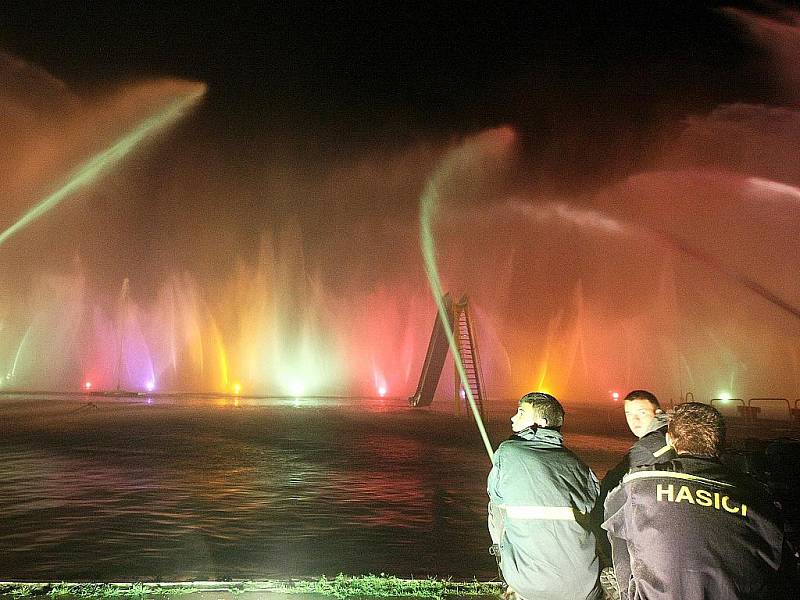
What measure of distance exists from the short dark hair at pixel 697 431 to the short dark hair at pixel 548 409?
3.13 ft

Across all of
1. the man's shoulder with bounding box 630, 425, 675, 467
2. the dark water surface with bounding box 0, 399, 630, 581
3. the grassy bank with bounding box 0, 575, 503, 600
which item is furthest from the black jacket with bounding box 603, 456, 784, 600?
the dark water surface with bounding box 0, 399, 630, 581

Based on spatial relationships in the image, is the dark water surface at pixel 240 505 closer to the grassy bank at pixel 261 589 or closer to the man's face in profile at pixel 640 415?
the grassy bank at pixel 261 589

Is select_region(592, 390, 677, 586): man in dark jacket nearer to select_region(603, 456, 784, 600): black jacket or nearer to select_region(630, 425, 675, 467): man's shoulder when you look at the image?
select_region(630, 425, 675, 467): man's shoulder

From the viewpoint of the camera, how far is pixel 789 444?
5430mm

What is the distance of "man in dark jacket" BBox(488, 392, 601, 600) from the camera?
380 cm

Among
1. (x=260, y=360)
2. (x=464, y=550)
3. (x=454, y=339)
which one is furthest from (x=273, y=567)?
(x=260, y=360)

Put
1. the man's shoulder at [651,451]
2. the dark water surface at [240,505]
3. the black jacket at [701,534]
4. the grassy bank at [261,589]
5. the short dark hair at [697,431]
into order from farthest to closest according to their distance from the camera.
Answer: the dark water surface at [240,505] → the grassy bank at [261,589] → the man's shoulder at [651,451] → the short dark hair at [697,431] → the black jacket at [701,534]

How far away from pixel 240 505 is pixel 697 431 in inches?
363

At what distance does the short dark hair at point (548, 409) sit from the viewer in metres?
4.07

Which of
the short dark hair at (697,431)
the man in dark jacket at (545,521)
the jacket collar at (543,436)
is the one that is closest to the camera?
the short dark hair at (697,431)

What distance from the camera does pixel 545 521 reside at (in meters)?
3.82

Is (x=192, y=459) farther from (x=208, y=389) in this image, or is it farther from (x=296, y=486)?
(x=208, y=389)

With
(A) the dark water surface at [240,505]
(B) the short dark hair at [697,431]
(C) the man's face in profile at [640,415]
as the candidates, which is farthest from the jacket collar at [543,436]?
(A) the dark water surface at [240,505]

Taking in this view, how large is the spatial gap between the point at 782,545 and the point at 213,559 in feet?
21.3
